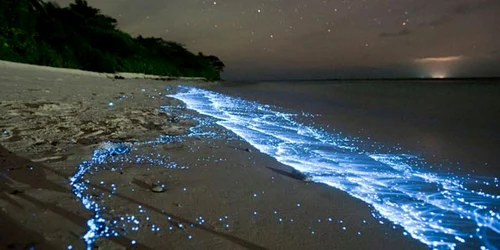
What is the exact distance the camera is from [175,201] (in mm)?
1834

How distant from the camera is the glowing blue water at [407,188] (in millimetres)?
1701

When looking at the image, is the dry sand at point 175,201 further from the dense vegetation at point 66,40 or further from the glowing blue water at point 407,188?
the dense vegetation at point 66,40

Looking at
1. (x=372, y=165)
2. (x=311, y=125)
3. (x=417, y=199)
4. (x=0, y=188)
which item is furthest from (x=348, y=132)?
(x=0, y=188)

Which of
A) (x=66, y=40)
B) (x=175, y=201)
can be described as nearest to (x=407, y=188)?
(x=175, y=201)

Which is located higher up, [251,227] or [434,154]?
[434,154]

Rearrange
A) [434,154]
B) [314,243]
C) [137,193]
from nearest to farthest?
[314,243] < [137,193] < [434,154]

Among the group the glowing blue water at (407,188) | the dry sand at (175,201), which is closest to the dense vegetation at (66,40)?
the dry sand at (175,201)

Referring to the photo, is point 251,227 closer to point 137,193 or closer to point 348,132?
point 137,193

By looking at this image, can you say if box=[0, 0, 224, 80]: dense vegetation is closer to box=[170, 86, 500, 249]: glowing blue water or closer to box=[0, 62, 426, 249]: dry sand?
box=[0, 62, 426, 249]: dry sand

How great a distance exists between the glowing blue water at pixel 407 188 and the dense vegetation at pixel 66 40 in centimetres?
1207

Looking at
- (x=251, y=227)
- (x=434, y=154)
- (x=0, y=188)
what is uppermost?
(x=434, y=154)

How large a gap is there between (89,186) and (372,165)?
2453mm

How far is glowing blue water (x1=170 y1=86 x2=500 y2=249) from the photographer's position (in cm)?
170

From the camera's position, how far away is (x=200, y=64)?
38.9 metres
